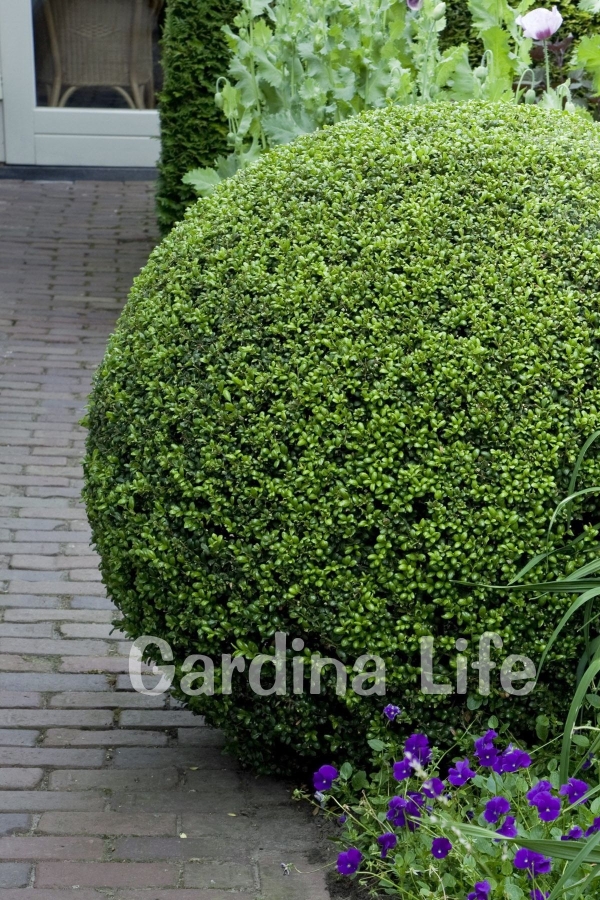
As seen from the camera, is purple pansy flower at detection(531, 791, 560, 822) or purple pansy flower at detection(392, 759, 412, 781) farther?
purple pansy flower at detection(392, 759, 412, 781)

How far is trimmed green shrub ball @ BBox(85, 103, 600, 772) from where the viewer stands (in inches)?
101

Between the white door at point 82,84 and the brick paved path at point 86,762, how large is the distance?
623cm

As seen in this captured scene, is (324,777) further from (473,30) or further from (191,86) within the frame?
(191,86)

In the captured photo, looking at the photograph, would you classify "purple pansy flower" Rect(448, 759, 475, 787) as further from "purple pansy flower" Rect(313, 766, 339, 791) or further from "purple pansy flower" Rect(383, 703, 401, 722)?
"purple pansy flower" Rect(313, 766, 339, 791)

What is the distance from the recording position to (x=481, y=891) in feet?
7.34

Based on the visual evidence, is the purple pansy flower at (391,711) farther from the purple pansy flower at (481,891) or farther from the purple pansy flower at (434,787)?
the purple pansy flower at (481,891)

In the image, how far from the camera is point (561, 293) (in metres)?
2.65

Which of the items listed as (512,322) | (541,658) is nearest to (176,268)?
(512,322)

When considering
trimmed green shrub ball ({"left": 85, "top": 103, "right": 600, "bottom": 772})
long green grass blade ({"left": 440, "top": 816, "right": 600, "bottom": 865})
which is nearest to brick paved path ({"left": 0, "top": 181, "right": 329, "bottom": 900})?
trimmed green shrub ball ({"left": 85, "top": 103, "right": 600, "bottom": 772})

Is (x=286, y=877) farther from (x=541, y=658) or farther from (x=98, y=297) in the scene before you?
(x=98, y=297)

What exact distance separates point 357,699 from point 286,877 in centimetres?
47

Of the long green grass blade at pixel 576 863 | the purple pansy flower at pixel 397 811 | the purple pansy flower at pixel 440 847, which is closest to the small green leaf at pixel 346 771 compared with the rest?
the purple pansy flower at pixel 397 811

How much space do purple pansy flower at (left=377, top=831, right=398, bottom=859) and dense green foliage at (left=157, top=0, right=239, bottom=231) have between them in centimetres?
581

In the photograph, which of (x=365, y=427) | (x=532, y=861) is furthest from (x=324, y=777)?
(x=365, y=427)
